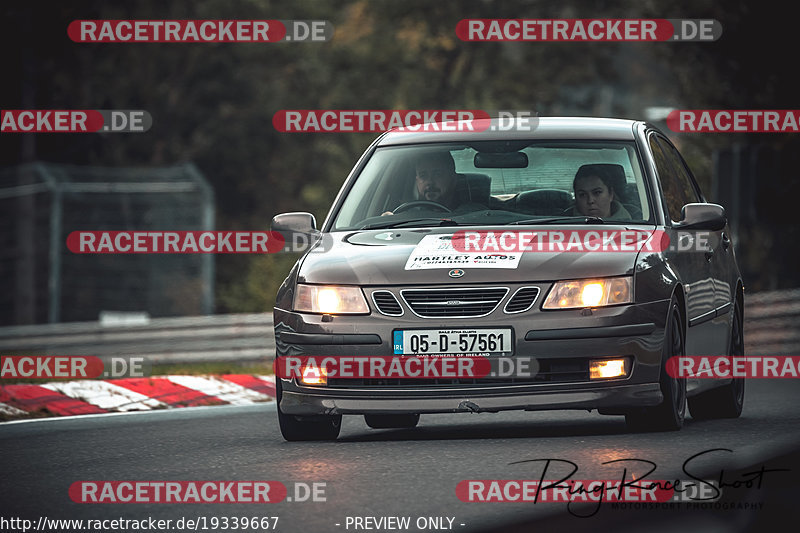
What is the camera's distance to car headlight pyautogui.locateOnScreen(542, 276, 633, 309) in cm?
857

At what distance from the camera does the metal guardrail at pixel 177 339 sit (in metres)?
22.0

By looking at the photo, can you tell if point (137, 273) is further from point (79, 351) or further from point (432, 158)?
point (432, 158)

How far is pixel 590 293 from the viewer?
8617 millimetres

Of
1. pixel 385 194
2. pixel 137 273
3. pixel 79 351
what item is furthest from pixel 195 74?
pixel 385 194

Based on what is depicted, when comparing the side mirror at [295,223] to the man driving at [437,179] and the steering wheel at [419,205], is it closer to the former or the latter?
the steering wheel at [419,205]

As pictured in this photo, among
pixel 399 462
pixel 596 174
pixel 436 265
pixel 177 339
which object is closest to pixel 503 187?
pixel 596 174

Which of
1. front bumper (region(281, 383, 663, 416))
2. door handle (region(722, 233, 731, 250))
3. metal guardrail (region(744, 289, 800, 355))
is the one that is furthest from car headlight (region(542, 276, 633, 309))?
metal guardrail (region(744, 289, 800, 355))

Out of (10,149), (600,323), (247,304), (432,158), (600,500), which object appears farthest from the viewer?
(10,149)

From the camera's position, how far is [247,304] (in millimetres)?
33562

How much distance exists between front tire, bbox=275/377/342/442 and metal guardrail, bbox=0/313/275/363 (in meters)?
11.8

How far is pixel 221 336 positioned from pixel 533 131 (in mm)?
12638

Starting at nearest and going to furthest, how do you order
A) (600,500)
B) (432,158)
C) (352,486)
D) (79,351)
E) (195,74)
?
1. (600,500)
2. (352,486)
3. (432,158)
4. (79,351)
5. (195,74)

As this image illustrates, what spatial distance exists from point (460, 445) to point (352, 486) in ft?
5.34

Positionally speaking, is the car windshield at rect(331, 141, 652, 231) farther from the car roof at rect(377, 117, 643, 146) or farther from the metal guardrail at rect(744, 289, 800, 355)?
the metal guardrail at rect(744, 289, 800, 355)
